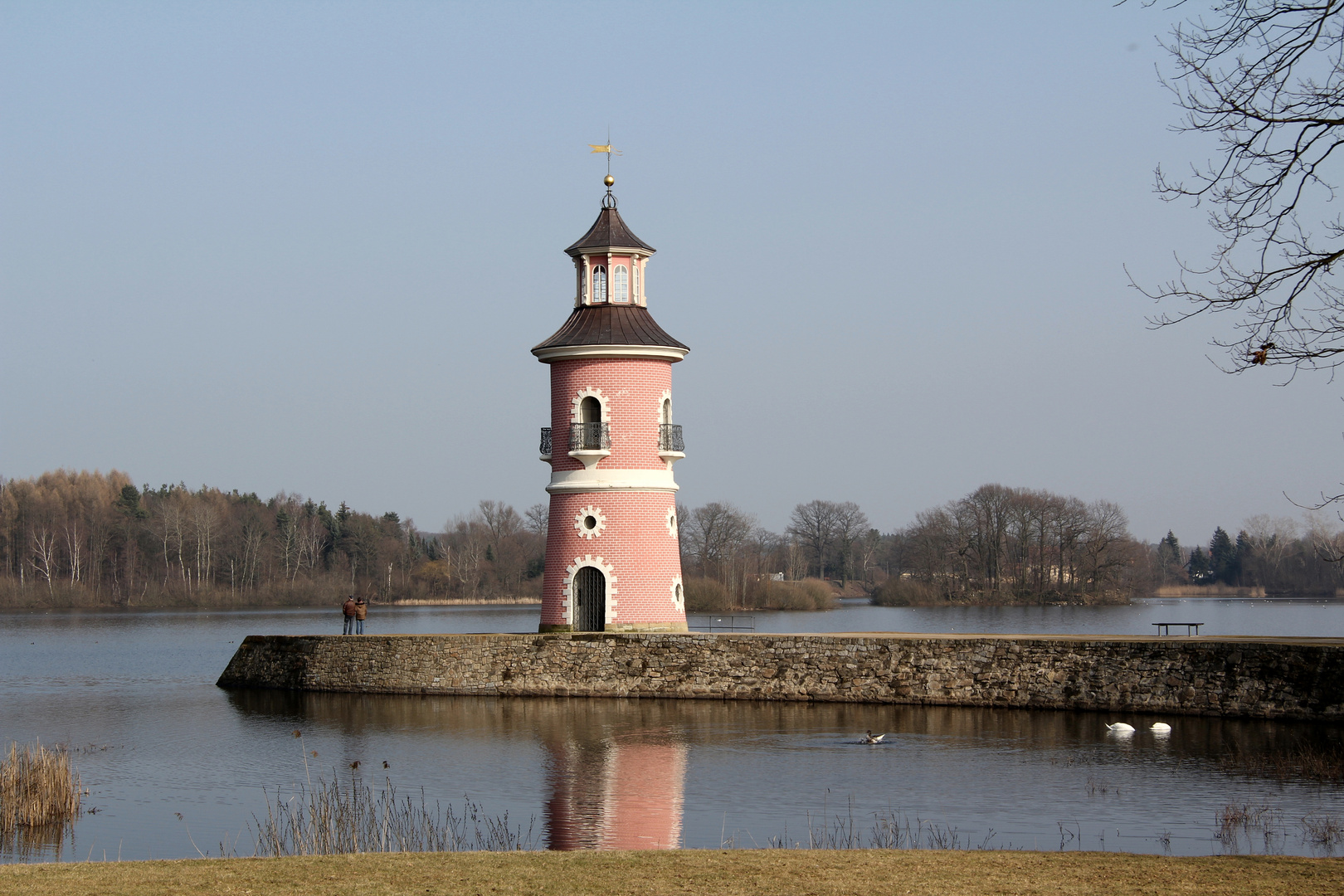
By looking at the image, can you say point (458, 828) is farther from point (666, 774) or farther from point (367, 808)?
point (666, 774)

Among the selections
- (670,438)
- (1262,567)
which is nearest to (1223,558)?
(1262,567)

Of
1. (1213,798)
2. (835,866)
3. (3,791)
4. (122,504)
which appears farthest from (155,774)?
(122,504)

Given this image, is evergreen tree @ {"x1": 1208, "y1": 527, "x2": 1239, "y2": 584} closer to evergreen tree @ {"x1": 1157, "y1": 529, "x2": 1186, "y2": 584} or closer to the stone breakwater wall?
evergreen tree @ {"x1": 1157, "y1": 529, "x2": 1186, "y2": 584}

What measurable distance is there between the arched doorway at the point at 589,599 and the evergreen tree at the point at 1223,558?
10627 centimetres

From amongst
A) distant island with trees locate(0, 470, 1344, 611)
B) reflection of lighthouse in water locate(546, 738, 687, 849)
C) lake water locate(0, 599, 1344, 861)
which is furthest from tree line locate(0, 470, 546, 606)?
reflection of lighthouse in water locate(546, 738, 687, 849)

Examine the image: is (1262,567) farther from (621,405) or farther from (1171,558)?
(621,405)

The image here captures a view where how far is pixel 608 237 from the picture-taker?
30219mm

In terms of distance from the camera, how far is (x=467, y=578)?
98438mm

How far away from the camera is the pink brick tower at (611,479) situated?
2866 centimetres

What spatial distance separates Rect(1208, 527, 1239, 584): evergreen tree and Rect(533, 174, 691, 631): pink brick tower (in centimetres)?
10562

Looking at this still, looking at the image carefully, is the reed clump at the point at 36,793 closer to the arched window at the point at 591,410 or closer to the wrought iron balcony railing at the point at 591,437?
the wrought iron balcony railing at the point at 591,437

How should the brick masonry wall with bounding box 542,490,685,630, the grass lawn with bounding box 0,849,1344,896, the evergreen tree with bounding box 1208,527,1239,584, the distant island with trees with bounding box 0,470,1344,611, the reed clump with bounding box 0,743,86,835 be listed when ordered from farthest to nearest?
the evergreen tree with bounding box 1208,527,1239,584, the distant island with trees with bounding box 0,470,1344,611, the brick masonry wall with bounding box 542,490,685,630, the reed clump with bounding box 0,743,86,835, the grass lawn with bounding box 0,849,1344,896

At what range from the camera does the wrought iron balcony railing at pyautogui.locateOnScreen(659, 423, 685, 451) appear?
29.1m

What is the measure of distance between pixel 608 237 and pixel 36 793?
17192mm
